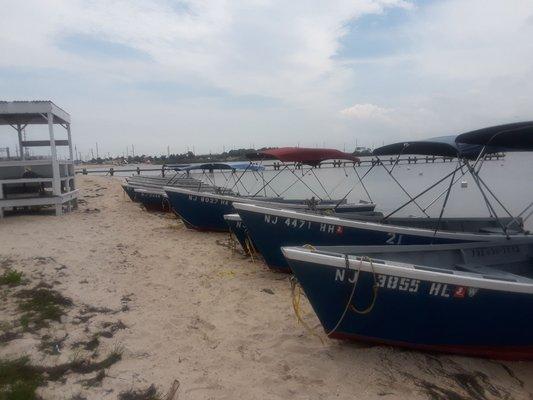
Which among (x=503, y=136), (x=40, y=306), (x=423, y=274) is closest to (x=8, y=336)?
(x=40, y=306)

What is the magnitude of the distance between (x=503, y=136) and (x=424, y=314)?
9.73 feet

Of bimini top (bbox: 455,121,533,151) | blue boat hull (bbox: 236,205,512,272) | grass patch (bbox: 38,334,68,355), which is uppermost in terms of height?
bimini top (bbox: 455,121,533,151)

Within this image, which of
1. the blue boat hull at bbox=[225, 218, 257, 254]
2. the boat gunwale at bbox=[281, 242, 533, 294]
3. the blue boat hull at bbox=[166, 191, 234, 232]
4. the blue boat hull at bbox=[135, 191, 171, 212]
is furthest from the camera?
the blue boat hull at bbox=[135, 191, 171, 212]

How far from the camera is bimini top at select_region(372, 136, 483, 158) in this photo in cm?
633

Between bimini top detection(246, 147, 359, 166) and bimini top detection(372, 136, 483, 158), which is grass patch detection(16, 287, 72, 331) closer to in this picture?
bimini top detection(246, 147, 359, 166)

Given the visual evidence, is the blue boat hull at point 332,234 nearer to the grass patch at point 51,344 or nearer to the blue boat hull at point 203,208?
the grass patch at point 51,344

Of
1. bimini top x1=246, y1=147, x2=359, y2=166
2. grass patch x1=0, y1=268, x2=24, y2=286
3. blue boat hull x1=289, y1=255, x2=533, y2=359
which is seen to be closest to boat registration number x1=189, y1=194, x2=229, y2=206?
bimini top x1=246, y1=147, x2=359, y2=166

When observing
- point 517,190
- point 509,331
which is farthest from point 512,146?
point 517,190

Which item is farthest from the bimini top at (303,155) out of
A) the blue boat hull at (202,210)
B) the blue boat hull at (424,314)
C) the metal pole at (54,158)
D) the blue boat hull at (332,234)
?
the metal pole at (54,158)

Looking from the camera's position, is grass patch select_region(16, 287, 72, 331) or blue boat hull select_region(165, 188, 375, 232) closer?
grass patch select_region(16, 287, 72, 331)

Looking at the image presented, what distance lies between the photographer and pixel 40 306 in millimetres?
5473

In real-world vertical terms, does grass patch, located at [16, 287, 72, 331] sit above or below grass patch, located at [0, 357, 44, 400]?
above

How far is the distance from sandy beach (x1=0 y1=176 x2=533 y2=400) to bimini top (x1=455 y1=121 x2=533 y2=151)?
2.96 meters

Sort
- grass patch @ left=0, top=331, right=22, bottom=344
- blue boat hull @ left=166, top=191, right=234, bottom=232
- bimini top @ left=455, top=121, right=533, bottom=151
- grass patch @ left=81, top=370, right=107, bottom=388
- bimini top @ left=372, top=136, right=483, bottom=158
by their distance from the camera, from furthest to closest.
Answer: blue boat hull @ left=166, top=191, right=234, bottom=232
bimini top @ left=372, top=136, right=483, bottom=158
bimini top @ left=455, top=121, right=533, bottom=151
grass patch @ left=0, top=331, right=22, bottom=344
grass patch @ left=81, top=370, right=107, bottom=388
